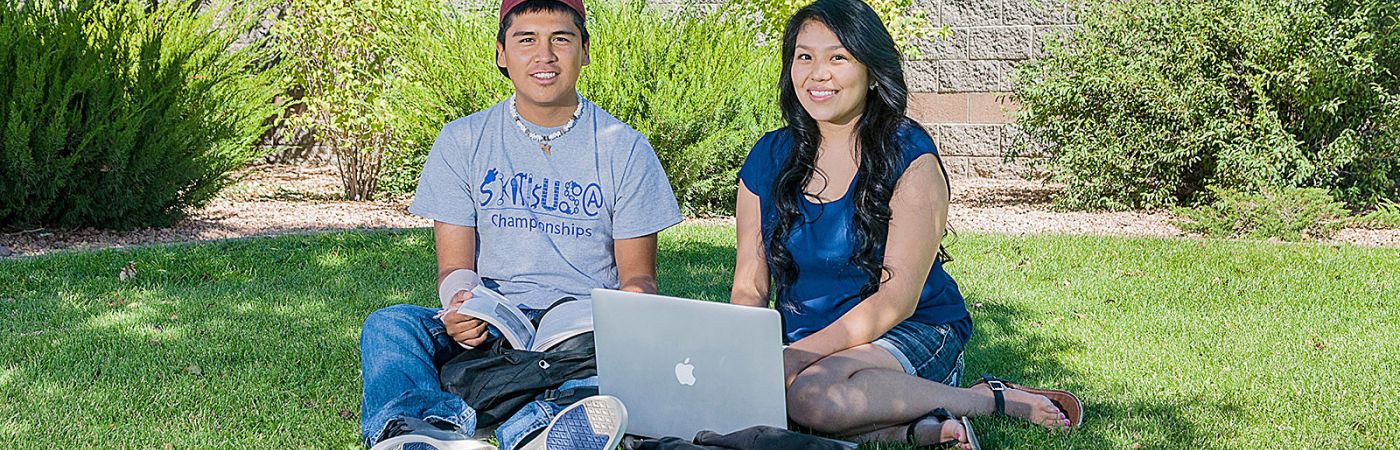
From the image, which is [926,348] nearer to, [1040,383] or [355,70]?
[1040,383]

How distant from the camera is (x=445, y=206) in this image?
3535 millimetres

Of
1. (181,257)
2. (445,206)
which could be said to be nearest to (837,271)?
(445,206)

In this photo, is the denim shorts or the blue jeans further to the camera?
the denim shorts

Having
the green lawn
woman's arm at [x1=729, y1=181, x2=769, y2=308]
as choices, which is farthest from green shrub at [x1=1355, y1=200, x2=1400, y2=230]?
woman's arm at [x1=729, y1=181, x2=769, y2=308]

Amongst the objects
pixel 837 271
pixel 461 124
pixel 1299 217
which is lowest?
pixel 1299 217

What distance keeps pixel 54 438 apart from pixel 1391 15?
8.06 metres

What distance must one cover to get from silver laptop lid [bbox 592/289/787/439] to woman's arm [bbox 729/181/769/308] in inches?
19.8

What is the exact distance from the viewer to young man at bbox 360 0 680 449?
11.4ft

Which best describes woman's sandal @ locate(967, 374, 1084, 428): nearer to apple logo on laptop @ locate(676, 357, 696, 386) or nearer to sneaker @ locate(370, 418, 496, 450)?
apple logo on laptop @ locate(676, 357, 696, 386)

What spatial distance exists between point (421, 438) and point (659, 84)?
5586 mm

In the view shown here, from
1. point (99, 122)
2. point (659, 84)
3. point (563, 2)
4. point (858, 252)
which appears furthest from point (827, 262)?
point (99, 122)

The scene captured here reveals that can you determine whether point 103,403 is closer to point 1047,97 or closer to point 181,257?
point 181,257

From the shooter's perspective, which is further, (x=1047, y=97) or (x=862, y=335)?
(x=1047, y=97)

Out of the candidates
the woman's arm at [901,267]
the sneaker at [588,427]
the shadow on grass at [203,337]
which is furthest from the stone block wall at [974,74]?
the sneaker at [588,427]
